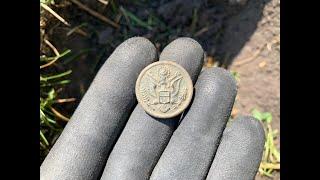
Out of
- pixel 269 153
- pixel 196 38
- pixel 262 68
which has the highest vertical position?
pixel 196 38

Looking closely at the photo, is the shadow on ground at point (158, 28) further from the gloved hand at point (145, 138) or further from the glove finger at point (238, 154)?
the glove finger at point (238, 154)

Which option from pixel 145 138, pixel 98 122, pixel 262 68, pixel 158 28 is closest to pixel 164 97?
pixel 145 138

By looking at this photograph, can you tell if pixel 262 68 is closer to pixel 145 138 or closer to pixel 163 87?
pixel 163 87

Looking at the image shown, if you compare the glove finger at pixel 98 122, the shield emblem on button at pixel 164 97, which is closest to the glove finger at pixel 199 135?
the shield emblem on button at pixel 164 97

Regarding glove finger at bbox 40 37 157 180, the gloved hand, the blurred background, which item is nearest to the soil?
the blurred background

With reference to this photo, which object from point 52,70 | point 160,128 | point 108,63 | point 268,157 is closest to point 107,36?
point 52,70

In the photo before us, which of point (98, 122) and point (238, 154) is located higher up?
point (98, 122)

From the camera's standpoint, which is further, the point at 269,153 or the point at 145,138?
the point at 269,153
